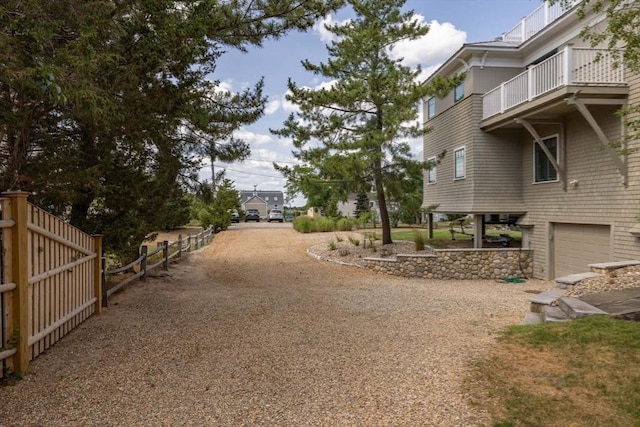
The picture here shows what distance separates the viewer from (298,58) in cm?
1498

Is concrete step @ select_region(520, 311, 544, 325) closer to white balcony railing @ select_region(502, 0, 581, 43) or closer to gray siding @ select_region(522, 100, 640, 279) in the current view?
gray siding @ select_region(522, 100, 640, 279)

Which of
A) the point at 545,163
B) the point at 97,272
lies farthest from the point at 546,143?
the point at 97,272

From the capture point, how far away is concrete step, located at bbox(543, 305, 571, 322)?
6.14 m

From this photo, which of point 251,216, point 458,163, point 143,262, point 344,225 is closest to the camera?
point 143,262

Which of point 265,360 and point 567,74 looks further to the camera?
point 567,74

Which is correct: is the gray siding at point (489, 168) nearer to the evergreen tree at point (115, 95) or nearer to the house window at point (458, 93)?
the house window at point (458, 93)

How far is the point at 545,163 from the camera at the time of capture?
12992mm

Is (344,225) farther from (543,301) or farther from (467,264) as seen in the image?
(543,301)

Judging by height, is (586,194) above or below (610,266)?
above

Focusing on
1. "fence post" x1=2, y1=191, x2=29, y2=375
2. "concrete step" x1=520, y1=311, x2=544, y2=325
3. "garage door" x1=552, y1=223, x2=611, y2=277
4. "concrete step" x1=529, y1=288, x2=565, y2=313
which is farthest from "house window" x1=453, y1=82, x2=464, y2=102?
"fence post" x1=2, y1=191, x2=29, y2=375

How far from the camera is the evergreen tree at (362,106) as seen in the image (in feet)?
45.6

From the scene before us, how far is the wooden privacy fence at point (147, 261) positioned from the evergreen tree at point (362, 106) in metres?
5.12

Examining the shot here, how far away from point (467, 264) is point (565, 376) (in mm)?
9341

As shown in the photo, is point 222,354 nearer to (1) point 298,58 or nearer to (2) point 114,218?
(2) point 114,218
